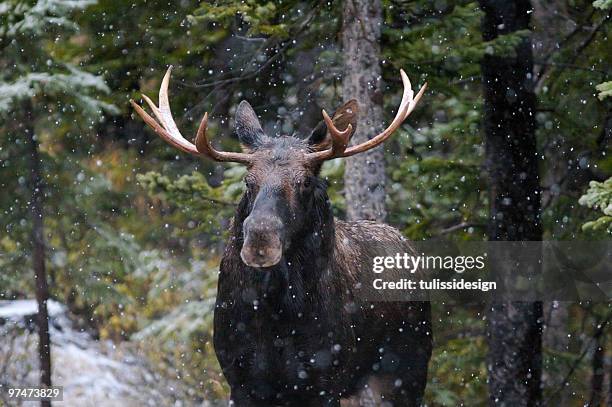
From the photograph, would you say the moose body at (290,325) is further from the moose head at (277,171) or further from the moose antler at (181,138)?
the moose antler at (181,138)

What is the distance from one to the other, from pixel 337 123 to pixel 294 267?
1.26 meters

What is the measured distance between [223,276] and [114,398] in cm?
698

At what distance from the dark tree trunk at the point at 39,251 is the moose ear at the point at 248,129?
14.4ft

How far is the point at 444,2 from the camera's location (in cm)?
1159

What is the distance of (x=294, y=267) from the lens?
6.85 metres

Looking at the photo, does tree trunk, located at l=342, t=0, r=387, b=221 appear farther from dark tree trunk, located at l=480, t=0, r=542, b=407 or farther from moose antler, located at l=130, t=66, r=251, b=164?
moose antler, located at l=130, t=66, r=251, b=164

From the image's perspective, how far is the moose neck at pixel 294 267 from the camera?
6.76 metres

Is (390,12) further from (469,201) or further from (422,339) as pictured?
(422,339)

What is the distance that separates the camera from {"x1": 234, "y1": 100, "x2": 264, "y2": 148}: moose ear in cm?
714

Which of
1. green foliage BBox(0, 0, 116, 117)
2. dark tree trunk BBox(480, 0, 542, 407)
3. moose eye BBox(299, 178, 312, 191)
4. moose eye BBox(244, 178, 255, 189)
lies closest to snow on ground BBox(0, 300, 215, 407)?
green foliage BBox(0, 0, 116, 117)

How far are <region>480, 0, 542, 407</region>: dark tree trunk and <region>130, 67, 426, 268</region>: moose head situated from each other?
381 centimetres

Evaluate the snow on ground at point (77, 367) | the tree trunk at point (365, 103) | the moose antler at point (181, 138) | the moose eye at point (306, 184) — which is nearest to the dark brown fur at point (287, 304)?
the moose eye at point (306, 184)

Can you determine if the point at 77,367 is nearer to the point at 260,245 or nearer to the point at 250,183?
the point at 250,183

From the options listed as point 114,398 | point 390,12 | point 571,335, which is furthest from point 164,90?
point 571,335
